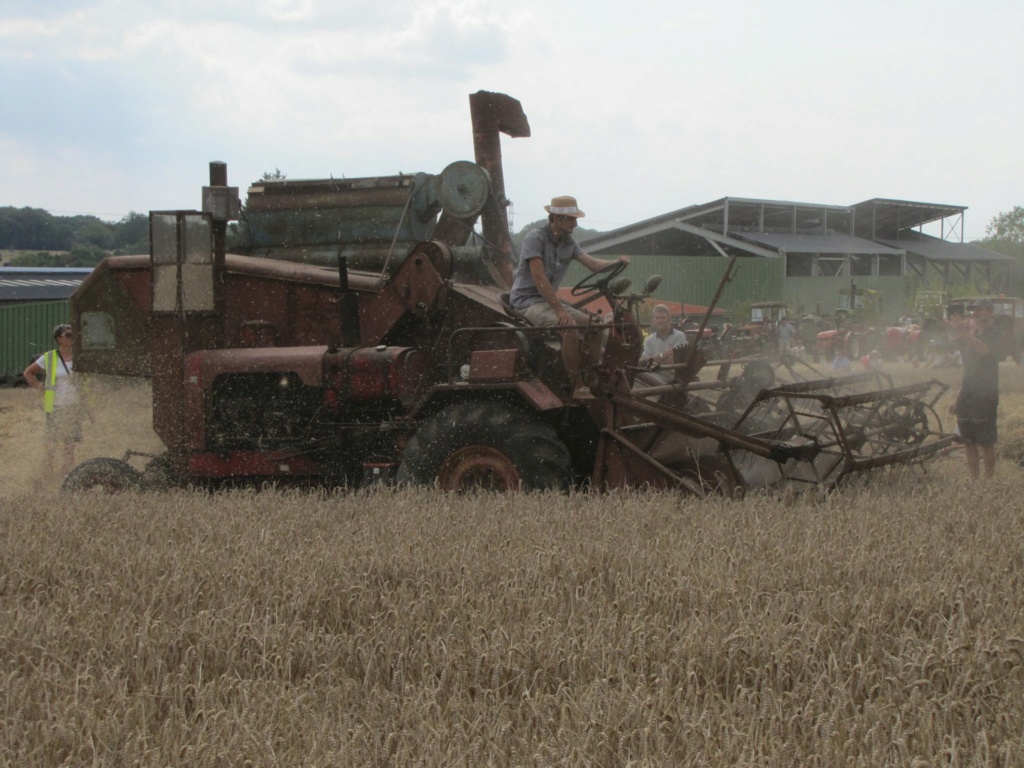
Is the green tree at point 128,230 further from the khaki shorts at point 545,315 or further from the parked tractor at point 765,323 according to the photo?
the khaki shorts at point 545,315

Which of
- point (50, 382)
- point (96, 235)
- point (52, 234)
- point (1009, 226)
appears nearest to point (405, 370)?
point (50, 382)

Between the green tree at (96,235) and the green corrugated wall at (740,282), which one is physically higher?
the green tree at (96,235)

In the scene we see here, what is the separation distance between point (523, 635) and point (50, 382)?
7.58m

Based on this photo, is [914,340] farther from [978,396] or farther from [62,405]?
[62,405]

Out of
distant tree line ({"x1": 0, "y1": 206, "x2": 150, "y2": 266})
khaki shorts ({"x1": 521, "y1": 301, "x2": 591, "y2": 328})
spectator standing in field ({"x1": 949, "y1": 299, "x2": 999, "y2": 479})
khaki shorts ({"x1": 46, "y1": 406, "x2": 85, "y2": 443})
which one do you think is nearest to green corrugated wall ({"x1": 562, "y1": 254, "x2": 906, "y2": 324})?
distant tree line ({"x1": 0, "y1": 206, "x2": 150, "y2": 266})

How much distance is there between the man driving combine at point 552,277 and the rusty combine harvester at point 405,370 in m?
0.13

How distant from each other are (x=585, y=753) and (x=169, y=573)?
2705mm

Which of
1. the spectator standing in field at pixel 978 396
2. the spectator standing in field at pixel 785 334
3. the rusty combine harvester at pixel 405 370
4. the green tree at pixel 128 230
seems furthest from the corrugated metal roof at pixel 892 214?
the rusty combine harvester at pixel 405 370

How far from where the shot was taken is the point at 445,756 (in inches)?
122

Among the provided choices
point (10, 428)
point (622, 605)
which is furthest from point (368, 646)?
point (10, 428)

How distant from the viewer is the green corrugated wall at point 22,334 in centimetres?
2859

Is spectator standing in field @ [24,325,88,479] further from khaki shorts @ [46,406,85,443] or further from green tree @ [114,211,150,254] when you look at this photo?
green tree @ [114,211,150,254]

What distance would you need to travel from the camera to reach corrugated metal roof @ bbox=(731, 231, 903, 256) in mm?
41325

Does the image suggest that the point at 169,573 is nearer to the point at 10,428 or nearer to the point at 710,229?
the point at 10,428
